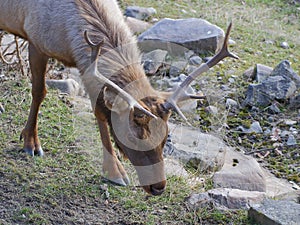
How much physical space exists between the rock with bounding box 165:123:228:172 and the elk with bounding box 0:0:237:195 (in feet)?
2.44

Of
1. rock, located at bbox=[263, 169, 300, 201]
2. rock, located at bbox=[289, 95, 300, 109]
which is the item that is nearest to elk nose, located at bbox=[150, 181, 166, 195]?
rock, located at bbox=[263, 169, 300, 201]

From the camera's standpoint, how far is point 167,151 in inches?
240

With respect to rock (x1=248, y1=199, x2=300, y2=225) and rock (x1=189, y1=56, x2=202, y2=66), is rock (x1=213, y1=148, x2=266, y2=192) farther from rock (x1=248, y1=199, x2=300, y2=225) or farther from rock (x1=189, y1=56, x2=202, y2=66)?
rock (x1=189, y1=56, x2=202, y2=66)

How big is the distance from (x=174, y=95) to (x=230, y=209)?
113 centimetres

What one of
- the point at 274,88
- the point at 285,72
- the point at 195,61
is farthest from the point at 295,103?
the point at 195,61

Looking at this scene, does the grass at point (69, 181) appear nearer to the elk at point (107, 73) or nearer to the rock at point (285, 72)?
the elk at point (107, 73)

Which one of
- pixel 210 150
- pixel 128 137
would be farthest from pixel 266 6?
pixel 128 137

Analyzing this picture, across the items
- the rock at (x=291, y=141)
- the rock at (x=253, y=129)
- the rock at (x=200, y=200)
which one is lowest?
the rock at (x=253, y=129)

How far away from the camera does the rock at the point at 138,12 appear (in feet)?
31.6

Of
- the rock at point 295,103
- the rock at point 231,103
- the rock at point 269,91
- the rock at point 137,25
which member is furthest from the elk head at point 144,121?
the rock at point 137,25

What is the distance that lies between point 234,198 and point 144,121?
117 cm

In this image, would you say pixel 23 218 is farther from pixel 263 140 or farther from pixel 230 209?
pixel 263 140

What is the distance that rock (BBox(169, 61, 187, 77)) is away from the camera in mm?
8086

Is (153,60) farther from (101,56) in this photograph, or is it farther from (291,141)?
(101,56)
